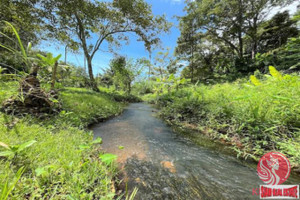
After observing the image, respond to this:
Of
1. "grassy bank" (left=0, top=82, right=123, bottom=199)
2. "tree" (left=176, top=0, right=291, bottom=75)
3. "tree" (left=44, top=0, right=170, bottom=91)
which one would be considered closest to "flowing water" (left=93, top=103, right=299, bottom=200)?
"grassy bank" (left=0, top=82, right=123, bottom=199)

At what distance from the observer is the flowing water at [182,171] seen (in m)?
1.27

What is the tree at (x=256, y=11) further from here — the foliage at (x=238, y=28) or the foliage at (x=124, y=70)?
the foliage at (x=124, y=70)

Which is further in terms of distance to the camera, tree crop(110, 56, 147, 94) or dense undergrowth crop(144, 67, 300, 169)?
tree crop(110, 56, 147, 94)

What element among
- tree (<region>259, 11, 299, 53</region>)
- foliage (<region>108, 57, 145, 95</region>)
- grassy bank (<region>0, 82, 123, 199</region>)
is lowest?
grassy bank (<region>0, 82, 123, 199</region>)

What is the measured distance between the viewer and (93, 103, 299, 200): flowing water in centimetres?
127

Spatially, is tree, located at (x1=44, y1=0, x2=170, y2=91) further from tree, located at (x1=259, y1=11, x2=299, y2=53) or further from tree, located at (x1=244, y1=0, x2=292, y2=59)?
tree, located at (x1=259, y1=11, x2=299, y2=53)

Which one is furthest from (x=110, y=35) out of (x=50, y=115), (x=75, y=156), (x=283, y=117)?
(x=283, y=117)

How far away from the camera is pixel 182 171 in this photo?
1595mm

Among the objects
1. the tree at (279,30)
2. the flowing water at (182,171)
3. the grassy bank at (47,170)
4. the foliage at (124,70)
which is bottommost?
the flowing water at (182,171)

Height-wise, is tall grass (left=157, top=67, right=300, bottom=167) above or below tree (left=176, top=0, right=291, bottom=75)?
below

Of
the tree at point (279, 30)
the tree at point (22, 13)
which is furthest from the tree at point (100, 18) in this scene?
the tree at point (279, 30)

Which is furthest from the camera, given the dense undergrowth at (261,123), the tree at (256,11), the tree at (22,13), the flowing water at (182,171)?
the tree at (256,11)

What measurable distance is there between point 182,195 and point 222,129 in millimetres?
2141

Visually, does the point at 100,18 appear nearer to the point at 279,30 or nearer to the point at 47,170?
the point at 47,170
